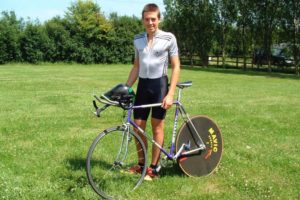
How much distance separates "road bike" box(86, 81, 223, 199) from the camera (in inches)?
194

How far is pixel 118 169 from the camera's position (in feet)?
17.2

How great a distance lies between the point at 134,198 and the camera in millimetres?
4918

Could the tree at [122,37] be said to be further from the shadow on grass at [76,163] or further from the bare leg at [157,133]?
the bare leg at [157,133]

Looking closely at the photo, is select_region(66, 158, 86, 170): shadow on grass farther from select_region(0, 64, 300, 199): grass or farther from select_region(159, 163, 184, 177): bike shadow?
select_region(159, 163, 184, 177): bike shadow

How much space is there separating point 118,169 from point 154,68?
1.24 meters

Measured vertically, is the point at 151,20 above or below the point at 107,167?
above

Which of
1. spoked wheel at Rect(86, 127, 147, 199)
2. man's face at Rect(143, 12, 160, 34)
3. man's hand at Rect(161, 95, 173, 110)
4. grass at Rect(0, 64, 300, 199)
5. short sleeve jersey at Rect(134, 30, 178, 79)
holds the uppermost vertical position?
man's face at Rect(143, 12, 160, 34)

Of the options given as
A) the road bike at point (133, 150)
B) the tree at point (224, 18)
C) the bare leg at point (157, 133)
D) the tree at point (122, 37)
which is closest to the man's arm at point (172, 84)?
the road bike at point (133, 150)

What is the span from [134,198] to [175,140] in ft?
3.35

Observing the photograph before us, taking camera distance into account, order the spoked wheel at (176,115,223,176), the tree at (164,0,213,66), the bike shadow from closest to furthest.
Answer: the spoked wheel at (176,115,223,176)
the bike shadow
the tree at (164,0,213,66)

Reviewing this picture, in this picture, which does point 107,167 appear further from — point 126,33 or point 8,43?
point 126,33

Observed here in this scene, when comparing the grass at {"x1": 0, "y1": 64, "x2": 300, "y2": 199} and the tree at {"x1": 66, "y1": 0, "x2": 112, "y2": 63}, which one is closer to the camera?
the grass at {"x1": 0, "y1": 64, "x2": 300, "y2": 199}

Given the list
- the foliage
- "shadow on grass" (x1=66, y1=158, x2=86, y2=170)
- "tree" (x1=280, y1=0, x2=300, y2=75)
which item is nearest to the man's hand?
"shadow on grass" (x1=66, y1=158, x2=86, y2=170)

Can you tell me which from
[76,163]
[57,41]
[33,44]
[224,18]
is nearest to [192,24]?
[224,18]
